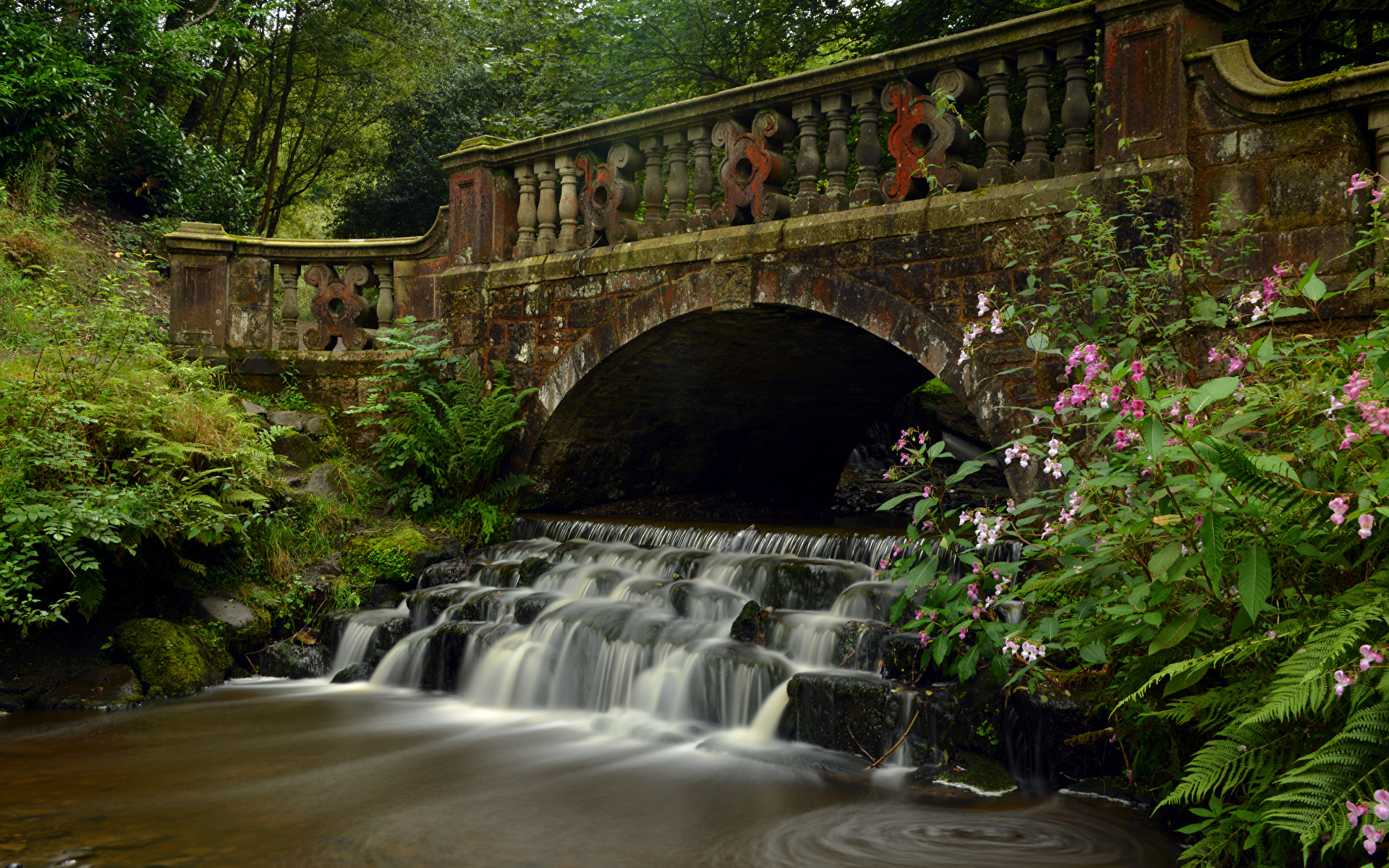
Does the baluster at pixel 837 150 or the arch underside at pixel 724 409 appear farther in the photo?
the arch underside at pixel 724 409

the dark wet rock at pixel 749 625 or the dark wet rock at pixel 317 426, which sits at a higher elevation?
the dark wet rock at pixel 317 426

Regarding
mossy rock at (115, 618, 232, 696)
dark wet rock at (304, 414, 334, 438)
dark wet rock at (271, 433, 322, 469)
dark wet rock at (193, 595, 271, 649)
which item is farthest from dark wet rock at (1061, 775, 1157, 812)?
dark wet rock at (304, 414, 334, 438)

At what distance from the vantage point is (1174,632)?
3252 millimetres

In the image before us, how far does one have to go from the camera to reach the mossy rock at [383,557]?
7.62m

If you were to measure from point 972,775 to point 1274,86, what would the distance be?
3.57 m

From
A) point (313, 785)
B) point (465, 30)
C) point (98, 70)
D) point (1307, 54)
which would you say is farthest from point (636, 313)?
point (465, 30)

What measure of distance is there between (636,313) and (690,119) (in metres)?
1.45

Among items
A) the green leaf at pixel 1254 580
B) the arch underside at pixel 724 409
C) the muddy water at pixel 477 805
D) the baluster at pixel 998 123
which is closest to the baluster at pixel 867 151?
the baluster at pixel 998 123

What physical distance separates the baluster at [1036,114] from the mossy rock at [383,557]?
4994 millimetres

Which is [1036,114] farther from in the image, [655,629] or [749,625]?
[655,629]

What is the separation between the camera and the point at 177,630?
21.2 feet

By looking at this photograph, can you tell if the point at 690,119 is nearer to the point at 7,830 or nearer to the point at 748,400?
the point at 748,400

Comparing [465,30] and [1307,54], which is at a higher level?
[465,30]

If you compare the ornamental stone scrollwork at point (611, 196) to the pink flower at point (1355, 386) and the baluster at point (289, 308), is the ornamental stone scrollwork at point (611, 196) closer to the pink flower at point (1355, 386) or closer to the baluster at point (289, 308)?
the baluster at point (289, 308)
